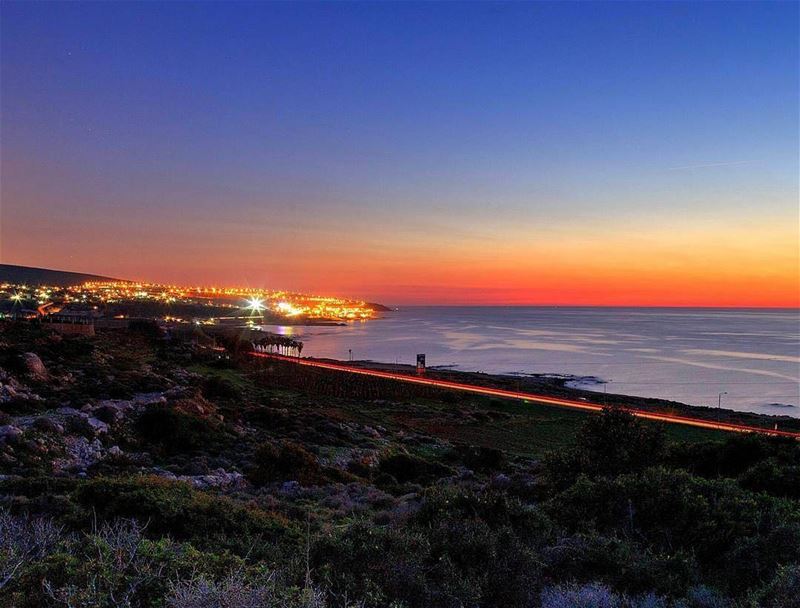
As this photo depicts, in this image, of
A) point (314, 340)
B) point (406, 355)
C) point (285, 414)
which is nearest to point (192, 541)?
point (285, 414)

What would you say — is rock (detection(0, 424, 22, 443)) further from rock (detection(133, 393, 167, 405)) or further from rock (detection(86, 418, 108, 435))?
rock (detection(133, 393, 167, 405))

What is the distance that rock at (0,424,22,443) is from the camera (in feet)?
47.7

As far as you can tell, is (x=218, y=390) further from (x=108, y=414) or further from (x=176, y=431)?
(x=176, y=431)

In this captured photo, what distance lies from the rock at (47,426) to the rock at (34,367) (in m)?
8.86

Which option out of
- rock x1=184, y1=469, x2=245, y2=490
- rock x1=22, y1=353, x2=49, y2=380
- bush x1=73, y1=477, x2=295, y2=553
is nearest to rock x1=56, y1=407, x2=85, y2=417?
rock x1=22, y1=353, x2=49, y2=380

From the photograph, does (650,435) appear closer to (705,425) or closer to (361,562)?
(361,562)

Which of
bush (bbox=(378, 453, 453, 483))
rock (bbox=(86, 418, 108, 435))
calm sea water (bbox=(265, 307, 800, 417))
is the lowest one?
calm sea water (bbox=(265, 307, 800, 417))

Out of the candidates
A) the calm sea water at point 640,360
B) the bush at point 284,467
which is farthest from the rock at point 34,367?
the calm sea water at point 640,360

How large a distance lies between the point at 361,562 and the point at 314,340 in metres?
132

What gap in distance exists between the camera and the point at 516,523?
8.30m

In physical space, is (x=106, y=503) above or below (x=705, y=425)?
above

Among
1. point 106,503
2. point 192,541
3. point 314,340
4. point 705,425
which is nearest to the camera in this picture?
point 192,541

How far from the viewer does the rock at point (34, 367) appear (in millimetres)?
24062

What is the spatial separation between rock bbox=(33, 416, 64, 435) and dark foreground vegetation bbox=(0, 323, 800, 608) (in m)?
0.08
